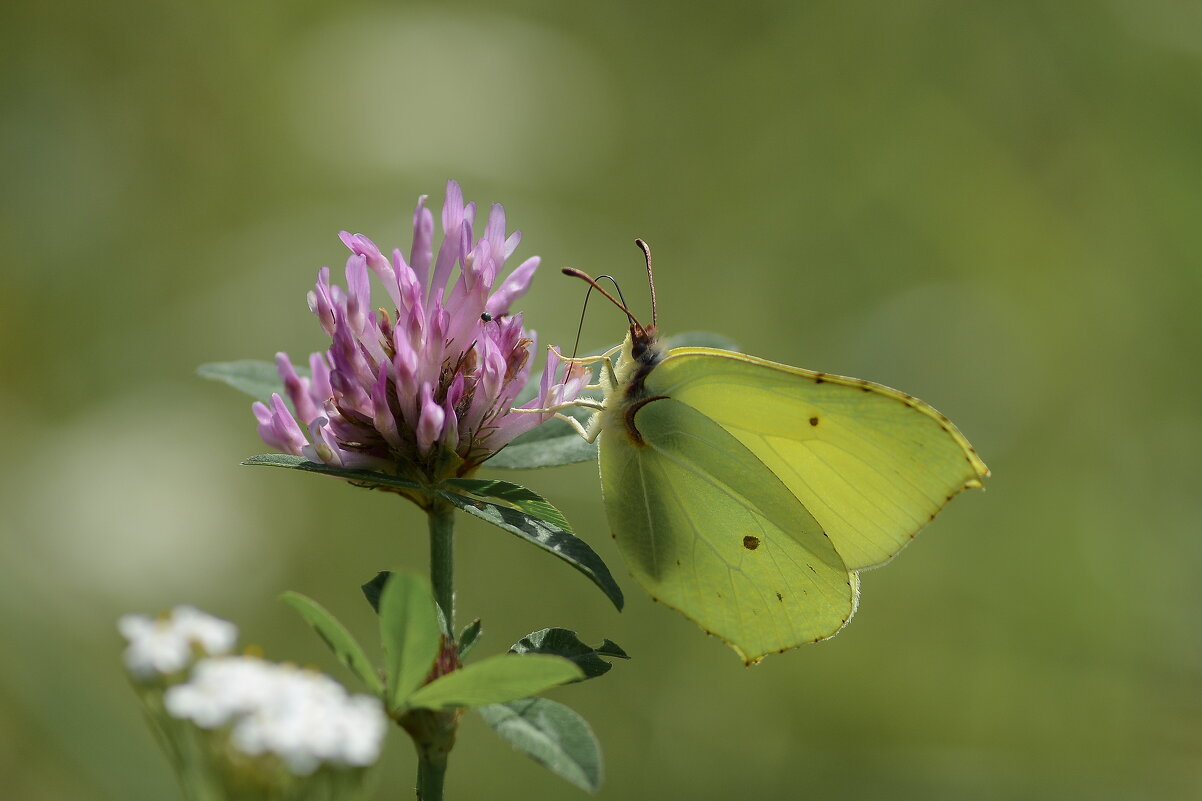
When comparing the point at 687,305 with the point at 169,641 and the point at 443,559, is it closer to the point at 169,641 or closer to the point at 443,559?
the point at 443,559

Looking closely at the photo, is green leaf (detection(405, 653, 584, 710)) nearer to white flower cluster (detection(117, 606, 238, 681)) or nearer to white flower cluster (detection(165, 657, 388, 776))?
white flower cluster (detection(165, 657, 388, 776))

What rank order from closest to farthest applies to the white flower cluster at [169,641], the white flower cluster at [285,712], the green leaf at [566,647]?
the white flower cluster at [285,712] → the white flower cluster at [169,641] → the green leaf at [566,647]

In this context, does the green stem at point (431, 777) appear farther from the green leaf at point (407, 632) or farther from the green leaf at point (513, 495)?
the green leaf at point (513, 495)

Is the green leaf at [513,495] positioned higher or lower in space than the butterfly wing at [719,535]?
higher

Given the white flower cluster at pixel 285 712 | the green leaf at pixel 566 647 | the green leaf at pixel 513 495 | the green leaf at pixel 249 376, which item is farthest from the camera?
the green leaf at pixel 249 376

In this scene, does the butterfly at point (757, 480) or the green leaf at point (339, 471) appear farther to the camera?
the butterfly at point (757, 480)

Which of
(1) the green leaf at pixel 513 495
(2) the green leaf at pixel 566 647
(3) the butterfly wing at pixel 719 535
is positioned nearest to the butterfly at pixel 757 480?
(3) the butterfly wing at pixel 719 535

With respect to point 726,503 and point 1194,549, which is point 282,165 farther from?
point 1194,549
